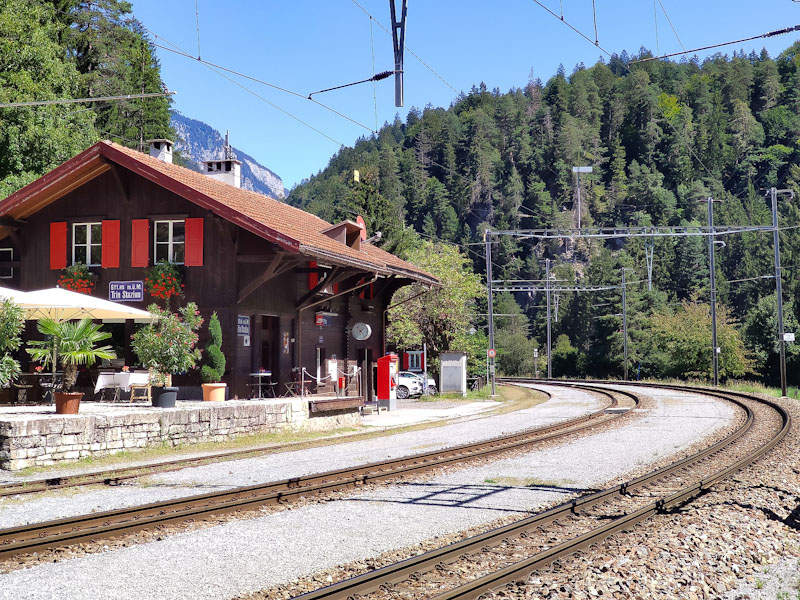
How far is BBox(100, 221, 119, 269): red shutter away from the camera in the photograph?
22656mm

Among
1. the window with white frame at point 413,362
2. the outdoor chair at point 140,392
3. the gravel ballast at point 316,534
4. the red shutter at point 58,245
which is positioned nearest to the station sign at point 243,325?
the outdoor chair at point 140,392

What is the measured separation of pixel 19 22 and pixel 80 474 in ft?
85.2

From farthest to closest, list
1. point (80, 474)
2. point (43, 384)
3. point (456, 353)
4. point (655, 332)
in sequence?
point (655, 332)
point (456, 353)
point (43, 384)
point (80, 474)

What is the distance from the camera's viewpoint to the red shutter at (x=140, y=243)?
22.3 meters

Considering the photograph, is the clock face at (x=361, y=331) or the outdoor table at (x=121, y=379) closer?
the outdoor table at (x=121, y=379)

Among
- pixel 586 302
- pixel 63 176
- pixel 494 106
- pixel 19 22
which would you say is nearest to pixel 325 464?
pixel 63 176

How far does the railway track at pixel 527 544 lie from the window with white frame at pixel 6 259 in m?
18.8

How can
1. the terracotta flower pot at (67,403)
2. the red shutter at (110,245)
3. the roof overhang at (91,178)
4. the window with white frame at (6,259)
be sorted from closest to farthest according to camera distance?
the terracotta flower pot at (67,403) < the roof overhang at (91,178) < the red shutter at (110,245) < the window with white frame at (6,259)

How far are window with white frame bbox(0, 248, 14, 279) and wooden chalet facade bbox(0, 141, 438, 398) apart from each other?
3cm

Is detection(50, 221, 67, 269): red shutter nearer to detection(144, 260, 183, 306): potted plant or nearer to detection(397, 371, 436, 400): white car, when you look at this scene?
detection(144, 260, 183, 306): potted plant

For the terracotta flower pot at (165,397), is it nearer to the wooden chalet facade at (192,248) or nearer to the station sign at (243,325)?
the wooden chalet facade at (192,248)

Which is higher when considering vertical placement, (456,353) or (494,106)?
(494,106)

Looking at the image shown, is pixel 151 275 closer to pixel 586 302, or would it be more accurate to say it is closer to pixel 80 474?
pixel 80 474

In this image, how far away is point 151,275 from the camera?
22016mm
